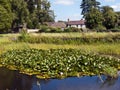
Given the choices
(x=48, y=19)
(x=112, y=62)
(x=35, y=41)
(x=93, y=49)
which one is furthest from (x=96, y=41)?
(x=48, y=19)

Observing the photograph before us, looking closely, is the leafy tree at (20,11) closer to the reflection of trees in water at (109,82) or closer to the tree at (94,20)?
the tree at (94,20)

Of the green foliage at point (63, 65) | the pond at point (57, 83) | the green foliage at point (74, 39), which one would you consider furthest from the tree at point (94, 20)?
the pond at point (57, 83)

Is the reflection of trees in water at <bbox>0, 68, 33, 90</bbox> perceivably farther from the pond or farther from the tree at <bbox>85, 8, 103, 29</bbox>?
the tree at <bbox>85, 8, 103, 29</bbox>

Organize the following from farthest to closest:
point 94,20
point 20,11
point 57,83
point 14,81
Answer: point 20,11
point 94,20
point 14,81
point 57,83

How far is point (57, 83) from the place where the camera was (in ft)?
51.9

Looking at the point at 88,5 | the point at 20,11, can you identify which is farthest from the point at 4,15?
the point at 88,5

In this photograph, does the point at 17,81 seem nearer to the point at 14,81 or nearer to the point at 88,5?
the point at 14,81

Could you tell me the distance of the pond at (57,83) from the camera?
14985mm

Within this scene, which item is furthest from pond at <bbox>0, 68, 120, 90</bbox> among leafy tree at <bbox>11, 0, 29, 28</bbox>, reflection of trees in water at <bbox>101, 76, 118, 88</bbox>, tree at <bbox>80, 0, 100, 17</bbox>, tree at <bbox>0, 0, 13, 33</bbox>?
tree at <bbox>80, 0, 100, 17</bbox>

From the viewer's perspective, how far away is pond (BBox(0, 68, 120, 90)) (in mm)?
14985

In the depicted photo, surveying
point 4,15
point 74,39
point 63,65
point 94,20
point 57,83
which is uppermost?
point 4,15

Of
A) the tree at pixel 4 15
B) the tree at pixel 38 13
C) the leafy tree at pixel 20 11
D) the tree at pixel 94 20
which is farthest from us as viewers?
the tree at pixel 38 13

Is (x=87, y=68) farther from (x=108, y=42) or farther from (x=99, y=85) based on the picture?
(x=108, y=42)

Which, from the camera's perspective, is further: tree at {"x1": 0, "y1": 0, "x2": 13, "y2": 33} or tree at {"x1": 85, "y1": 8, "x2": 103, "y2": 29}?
tree at {"x1": 85, "y1": 8, "x2": 103, "y2": 29}
